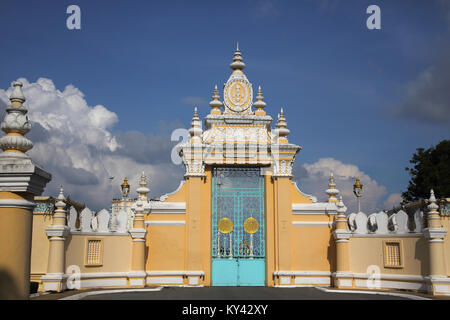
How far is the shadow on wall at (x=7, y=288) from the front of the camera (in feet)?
21.3

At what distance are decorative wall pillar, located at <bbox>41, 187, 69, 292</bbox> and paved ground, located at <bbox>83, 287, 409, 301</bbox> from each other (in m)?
1.41

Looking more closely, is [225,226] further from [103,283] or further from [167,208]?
[103,283]

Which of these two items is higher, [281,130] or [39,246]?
[281,130]

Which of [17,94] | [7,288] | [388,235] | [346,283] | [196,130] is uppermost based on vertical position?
[196,130]

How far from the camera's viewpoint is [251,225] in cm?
1666

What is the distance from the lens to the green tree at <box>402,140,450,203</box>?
1236 inches

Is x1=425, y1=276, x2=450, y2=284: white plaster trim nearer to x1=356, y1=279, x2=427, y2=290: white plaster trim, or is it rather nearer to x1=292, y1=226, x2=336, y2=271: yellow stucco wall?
x1=356, y1=279, x2=427, y2=290: white plaster trim

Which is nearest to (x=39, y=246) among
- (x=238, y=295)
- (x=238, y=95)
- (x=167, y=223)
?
(x=167, y=223)

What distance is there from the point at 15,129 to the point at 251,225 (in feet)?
35.7

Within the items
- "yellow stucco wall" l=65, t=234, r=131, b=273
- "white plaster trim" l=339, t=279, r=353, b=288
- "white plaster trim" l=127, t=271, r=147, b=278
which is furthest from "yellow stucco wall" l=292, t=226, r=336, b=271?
"yellow stucco wall" l=65, t=234, r=131, b=273

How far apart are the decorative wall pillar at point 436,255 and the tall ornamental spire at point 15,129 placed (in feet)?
38.7

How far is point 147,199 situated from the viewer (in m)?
17.5
